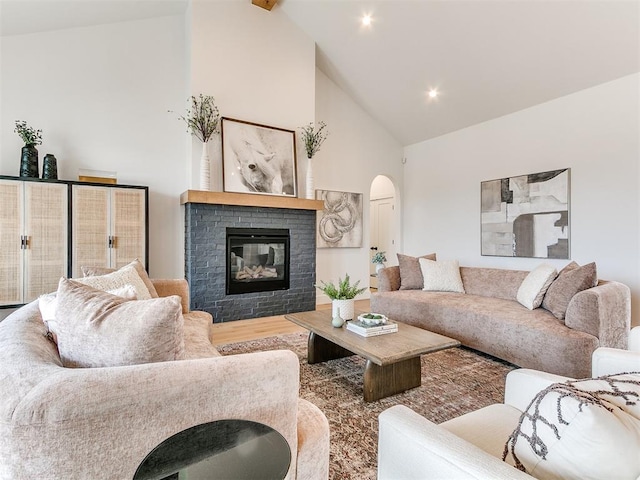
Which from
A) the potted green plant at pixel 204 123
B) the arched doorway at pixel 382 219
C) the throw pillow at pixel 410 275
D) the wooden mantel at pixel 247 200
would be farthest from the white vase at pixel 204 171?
the arched doorway at pixel 382 219

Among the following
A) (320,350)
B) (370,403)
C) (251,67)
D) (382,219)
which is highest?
(251,67)

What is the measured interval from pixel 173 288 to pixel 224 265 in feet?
4.58

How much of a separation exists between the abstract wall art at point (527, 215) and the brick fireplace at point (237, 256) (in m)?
2.51

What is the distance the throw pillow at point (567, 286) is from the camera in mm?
2559

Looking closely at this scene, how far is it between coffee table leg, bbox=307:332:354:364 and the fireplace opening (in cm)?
182

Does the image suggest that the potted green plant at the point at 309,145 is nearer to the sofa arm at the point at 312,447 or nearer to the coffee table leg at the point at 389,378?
the coffee table leg at the point at 389,378

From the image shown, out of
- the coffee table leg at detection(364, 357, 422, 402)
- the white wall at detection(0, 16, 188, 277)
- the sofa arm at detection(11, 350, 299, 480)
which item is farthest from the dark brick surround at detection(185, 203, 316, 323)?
the sofa arm at detection(11, 350, 299, 480)

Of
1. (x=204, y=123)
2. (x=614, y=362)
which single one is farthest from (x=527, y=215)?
(x=204, y=123)

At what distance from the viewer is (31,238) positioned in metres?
3.34

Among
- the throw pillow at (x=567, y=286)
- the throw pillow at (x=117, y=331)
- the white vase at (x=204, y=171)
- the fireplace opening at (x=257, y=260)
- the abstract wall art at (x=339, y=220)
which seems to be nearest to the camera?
the throw pillow at (x=117, y=331)

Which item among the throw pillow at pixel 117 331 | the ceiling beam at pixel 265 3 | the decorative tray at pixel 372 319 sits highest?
the ceiling beam at pixel 265 3

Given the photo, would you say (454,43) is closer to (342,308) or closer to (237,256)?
(342,308)

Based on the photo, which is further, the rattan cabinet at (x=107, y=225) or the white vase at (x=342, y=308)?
the rattan cabinet at (x=107, y=225)

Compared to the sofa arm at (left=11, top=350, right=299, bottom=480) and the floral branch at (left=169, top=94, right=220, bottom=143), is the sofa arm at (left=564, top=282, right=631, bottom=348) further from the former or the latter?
the floral branch at (left=169, top=94, right=220, bottom=143)
